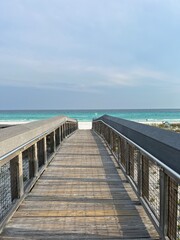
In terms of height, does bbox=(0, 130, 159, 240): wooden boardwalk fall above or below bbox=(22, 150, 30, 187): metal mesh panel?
below

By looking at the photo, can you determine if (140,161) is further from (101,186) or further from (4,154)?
(4,154)

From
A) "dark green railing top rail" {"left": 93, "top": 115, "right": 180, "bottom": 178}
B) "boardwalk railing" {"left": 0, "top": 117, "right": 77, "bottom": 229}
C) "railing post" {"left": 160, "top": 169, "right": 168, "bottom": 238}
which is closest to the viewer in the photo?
"dark green railing top rail" {"left": 93, "top": 115, "right": 180, "bottom": 178}

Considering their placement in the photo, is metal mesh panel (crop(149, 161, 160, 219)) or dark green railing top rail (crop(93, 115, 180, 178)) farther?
metal mesh panel (crop(149, 161, 160, 219))

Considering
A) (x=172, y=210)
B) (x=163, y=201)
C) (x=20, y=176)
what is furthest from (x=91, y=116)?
(x=172, y=210)

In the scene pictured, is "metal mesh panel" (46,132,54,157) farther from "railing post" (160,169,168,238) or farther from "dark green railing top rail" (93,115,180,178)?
"railing post" (160,169,168,238)

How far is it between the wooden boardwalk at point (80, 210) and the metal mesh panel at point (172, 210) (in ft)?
1.22

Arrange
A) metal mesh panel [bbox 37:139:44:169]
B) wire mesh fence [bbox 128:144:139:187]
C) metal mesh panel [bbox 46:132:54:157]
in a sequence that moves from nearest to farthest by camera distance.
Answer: wire mesh fence [bbox 128:144:139:187], metal mesh panel [bbox 37:139:44:169], metal mesh panel [bbox 46:132:54:157]

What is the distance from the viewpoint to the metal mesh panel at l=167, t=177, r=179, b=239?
2465mm

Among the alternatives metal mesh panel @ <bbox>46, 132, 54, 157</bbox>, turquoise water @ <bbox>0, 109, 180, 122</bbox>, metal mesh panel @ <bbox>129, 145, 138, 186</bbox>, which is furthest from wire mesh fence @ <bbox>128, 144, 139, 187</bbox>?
turquoise water @ <bbox>0, 109, 180, 122</bbox>

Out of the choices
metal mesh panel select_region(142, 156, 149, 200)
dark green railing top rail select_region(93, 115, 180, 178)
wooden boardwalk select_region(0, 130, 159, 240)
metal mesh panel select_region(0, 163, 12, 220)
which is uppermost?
dark green railing top rail select_region(93, 115, 180, 178)

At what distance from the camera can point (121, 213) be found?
11.6 ft

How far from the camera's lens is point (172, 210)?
2.52 meters

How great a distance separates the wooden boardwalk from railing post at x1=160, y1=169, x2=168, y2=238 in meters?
0.29

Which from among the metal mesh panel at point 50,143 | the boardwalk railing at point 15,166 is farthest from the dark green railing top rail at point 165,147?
the metal mesh panel at point 50,143
